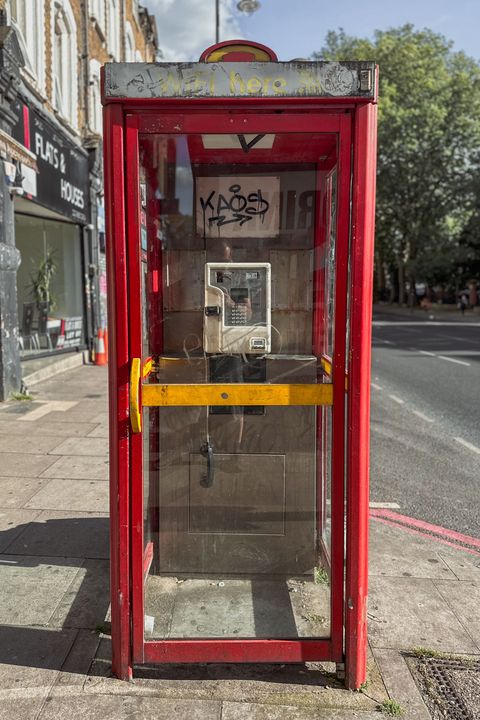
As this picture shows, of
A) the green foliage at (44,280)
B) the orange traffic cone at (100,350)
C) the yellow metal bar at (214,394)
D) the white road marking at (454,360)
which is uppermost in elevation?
the green foliage at (44,280)

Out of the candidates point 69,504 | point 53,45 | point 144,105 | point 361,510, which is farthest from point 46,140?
point 361,510

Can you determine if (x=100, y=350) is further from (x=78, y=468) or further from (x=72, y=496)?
(x=72, y=496)

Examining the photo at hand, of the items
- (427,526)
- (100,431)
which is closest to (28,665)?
(427,526)

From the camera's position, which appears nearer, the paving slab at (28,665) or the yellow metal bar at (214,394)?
the paving slab at (28,665)

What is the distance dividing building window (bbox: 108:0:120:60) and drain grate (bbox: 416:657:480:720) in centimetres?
1766

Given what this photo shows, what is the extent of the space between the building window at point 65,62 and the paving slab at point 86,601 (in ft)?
36.9

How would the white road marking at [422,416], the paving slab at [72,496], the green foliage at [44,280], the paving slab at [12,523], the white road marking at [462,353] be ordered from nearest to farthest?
the paving slab at [12,523]
the paving slab at [72,496]
the white road marking at [422,416]
the green foliage at [44,280]
the white road marking at [462,353]

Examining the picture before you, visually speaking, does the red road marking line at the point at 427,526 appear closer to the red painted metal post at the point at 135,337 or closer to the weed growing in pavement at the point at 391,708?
the weed growing in pavement at the point at 391,708

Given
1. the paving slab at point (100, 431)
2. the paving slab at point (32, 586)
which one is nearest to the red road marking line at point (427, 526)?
the paving slab at point (32, 586)

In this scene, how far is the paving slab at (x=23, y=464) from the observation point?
5789 millimetres

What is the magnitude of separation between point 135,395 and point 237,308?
786mm

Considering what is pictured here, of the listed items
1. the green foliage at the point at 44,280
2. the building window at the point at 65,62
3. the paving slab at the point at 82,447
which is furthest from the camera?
the building window at the point at 65,62

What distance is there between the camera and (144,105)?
100 inches

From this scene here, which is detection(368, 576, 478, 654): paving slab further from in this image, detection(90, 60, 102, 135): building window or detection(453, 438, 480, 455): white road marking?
detection(90, 60, 102, 135): building window
